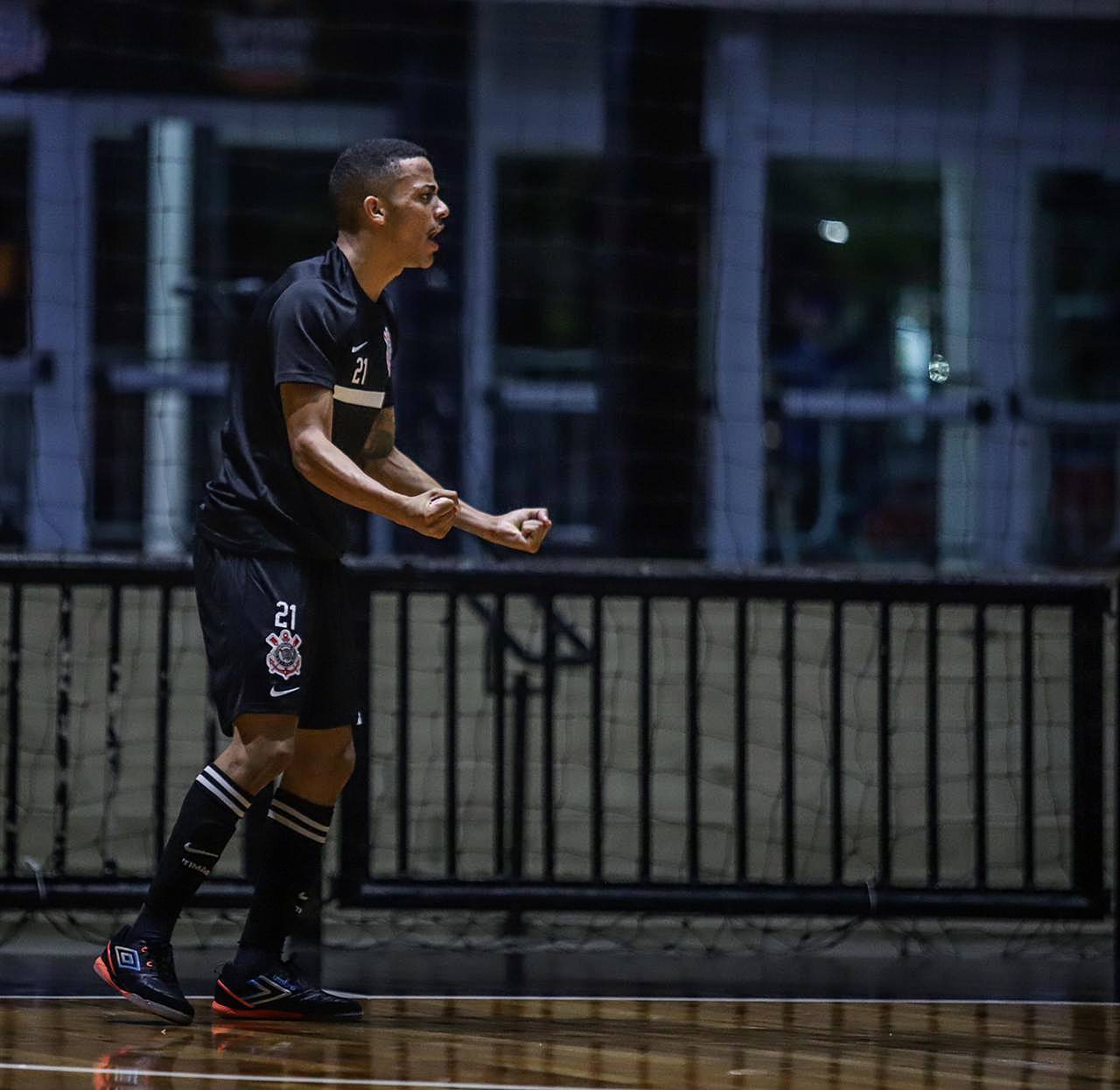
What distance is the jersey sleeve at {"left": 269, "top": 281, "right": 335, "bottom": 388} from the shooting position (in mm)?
4141

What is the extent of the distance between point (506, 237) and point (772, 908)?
704 cm

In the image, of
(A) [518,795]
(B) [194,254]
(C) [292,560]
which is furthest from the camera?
(B) [194,254]

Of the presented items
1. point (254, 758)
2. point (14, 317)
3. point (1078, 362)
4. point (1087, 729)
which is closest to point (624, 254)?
point (1078, 362)

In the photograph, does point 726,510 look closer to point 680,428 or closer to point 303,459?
point 680,428

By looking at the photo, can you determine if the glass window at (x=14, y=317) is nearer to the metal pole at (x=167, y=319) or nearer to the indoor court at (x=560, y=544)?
the indoor court at (x=560, y=544)

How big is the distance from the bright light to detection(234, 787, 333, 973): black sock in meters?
8.52

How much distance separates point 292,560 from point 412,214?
2.62 feet

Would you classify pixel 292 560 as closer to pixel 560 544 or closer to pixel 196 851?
pixel 196 851

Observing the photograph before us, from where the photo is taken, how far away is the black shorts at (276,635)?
165 inches

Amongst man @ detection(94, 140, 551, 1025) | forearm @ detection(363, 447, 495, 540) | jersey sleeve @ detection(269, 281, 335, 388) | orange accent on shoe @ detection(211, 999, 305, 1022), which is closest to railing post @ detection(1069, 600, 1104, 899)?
forearm @ detection(363, 447, 495, 540)

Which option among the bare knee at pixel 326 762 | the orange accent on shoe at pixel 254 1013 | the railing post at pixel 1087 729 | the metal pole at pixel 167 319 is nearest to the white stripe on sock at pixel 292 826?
the bare knee at pixel 326 762

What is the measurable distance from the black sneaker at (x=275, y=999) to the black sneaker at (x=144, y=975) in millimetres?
158

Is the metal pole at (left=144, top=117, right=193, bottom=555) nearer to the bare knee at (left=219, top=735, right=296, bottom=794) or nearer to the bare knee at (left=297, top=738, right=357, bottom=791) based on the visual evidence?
the bare knee at (left=297, top=738, right=357, bottom=791)

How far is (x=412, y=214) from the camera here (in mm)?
4355
